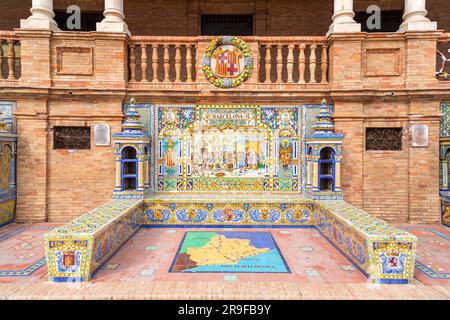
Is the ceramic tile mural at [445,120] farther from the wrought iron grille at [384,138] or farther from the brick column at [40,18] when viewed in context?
the brick column at [40,18]

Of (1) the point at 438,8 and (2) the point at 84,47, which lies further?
(1) the point at 438,8

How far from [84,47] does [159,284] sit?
6.17m

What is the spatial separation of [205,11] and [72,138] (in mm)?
6637

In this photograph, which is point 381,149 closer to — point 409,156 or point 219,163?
point 409,156

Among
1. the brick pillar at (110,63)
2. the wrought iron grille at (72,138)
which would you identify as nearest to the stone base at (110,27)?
the brick pillar at (110,63)

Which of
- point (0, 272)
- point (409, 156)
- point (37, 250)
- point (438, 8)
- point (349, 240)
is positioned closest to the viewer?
point (0, 272)

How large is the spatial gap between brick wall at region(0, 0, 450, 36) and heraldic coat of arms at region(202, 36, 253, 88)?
12.2ft

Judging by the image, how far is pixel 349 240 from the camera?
16.5 ft

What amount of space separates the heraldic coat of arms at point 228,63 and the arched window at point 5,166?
511 centimetres

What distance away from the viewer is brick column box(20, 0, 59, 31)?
24.0 ft

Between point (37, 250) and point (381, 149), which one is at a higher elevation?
point (381, 149)

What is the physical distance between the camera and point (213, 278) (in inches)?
174
